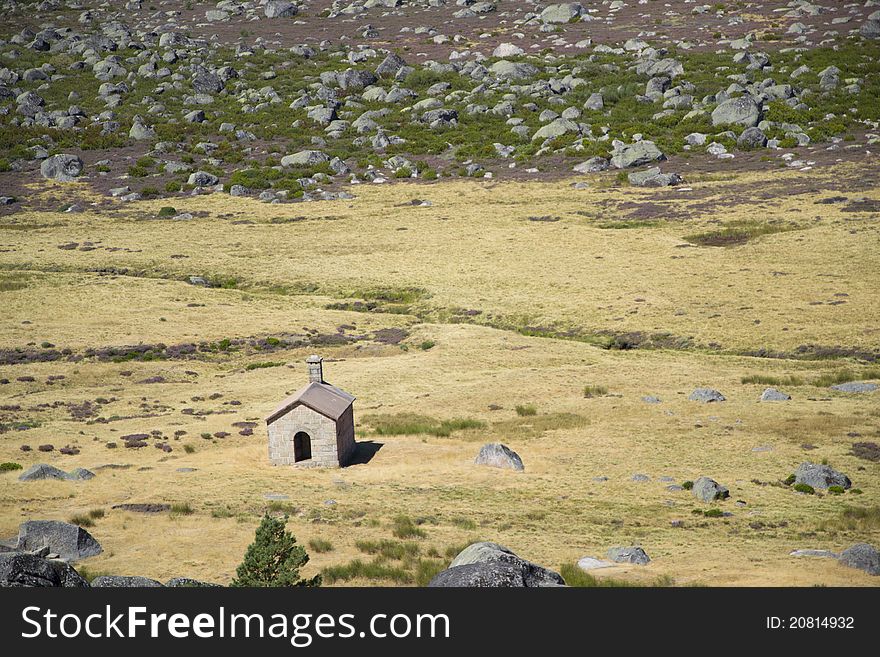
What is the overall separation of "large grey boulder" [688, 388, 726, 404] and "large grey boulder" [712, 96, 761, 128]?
276 ft

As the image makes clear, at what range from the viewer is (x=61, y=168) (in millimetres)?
131500

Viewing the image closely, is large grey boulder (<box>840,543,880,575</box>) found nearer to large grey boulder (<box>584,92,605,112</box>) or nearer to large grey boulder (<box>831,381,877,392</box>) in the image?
large grey boulder (<box>831,381,877,392</box>)

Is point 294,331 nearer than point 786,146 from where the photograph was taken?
Yes

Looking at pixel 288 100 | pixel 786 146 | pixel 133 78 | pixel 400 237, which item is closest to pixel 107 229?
pixel 400 237

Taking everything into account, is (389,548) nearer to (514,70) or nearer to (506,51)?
(514,70)

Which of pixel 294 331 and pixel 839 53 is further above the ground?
pixel 839 53

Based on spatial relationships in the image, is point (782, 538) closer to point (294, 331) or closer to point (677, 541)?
point (677, 541)

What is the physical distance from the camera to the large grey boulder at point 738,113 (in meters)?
130

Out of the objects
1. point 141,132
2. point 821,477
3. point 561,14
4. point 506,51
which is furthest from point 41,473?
point 561,14

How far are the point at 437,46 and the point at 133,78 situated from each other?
2130 inches

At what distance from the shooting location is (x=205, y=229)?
360ft

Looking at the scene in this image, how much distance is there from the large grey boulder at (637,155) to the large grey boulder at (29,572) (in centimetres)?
10557

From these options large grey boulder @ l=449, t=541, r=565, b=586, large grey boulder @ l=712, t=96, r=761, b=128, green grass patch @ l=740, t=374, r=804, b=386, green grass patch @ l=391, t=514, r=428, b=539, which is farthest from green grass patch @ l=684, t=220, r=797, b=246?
large grey boulder @ l=449, t=541, r=565, b=586

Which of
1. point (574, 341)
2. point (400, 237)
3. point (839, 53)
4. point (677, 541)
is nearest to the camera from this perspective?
point (677, 541)
